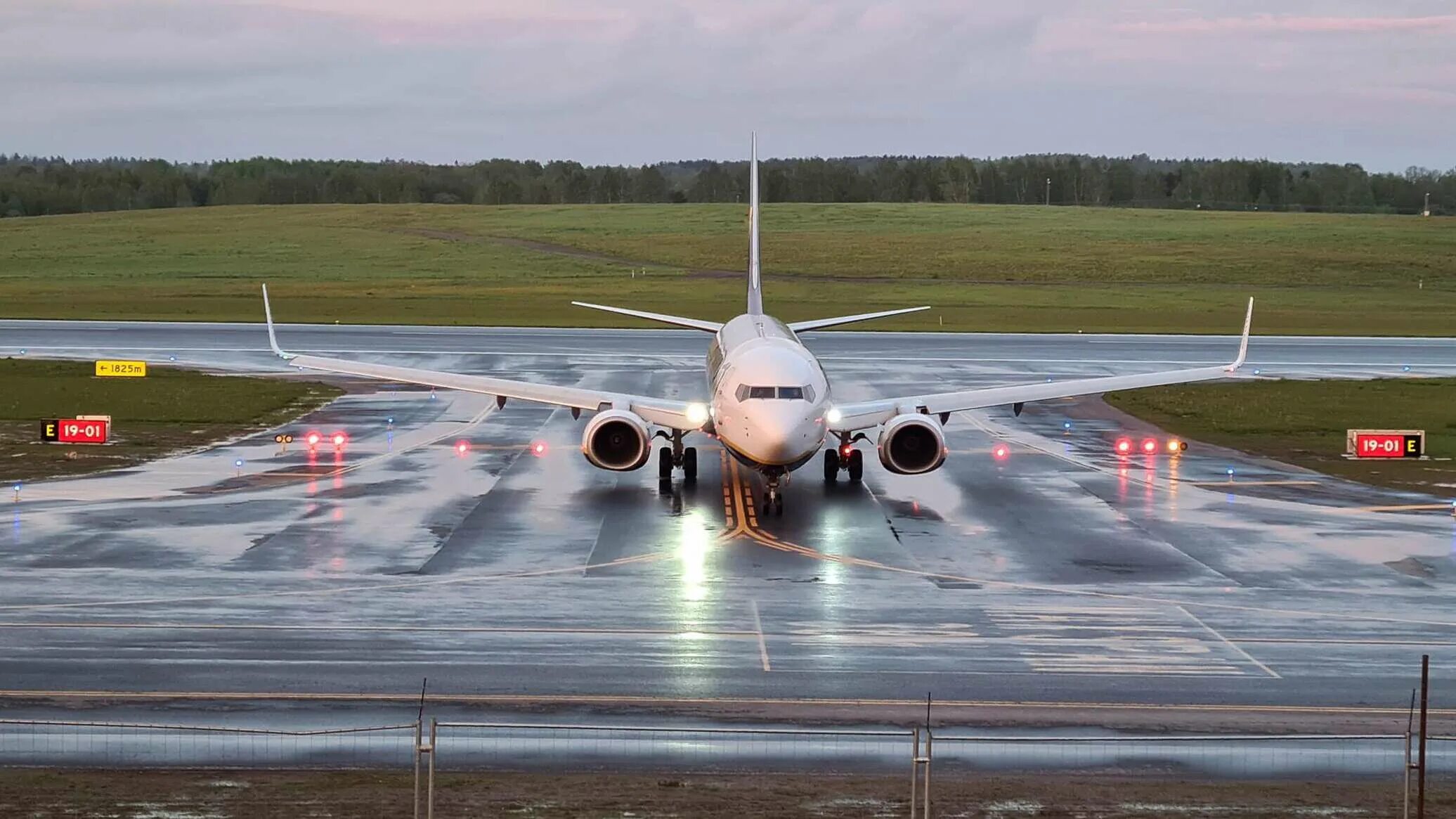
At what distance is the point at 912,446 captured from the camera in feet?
133

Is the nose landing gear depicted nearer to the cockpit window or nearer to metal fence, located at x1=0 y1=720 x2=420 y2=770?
the cockpit window

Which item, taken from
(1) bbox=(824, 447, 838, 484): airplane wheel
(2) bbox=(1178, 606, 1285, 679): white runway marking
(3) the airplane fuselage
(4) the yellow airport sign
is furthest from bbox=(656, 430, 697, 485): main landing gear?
(4) the yellow airport sign

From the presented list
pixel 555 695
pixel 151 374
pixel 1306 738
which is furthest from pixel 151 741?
pixel 151 374

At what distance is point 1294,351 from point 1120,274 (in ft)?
231

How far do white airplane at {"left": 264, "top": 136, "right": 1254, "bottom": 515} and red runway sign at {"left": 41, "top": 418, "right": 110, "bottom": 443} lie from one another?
6.46m

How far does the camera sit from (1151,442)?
2098 inches

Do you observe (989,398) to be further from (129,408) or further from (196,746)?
(129,408)

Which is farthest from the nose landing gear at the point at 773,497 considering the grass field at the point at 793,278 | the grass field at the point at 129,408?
the grass field at the point at 793,278

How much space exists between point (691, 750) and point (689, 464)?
23.8 metres

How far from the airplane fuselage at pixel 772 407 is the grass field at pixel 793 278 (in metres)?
64.2

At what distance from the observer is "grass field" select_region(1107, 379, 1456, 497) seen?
4750 cm

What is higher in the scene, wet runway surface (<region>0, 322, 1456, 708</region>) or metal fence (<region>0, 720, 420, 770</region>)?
metal fence (<region>0, 720, 420, 770</region>)

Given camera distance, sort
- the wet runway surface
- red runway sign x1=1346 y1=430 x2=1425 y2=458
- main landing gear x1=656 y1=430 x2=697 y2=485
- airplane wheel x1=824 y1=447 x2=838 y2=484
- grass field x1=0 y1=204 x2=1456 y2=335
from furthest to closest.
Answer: grass field x1=0 y1=204 x2=1456 y2=335, red runway sign x1=1346 y1=430 x2=1425 y2=458, airplane wheel x1=824 y1=447 x2=838 y2=484, main landing gear x1=656 y1=430 x2=697 y2=485, the wet runway surface

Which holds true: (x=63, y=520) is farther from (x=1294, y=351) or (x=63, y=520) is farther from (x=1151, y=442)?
(x=1294, y=351)
